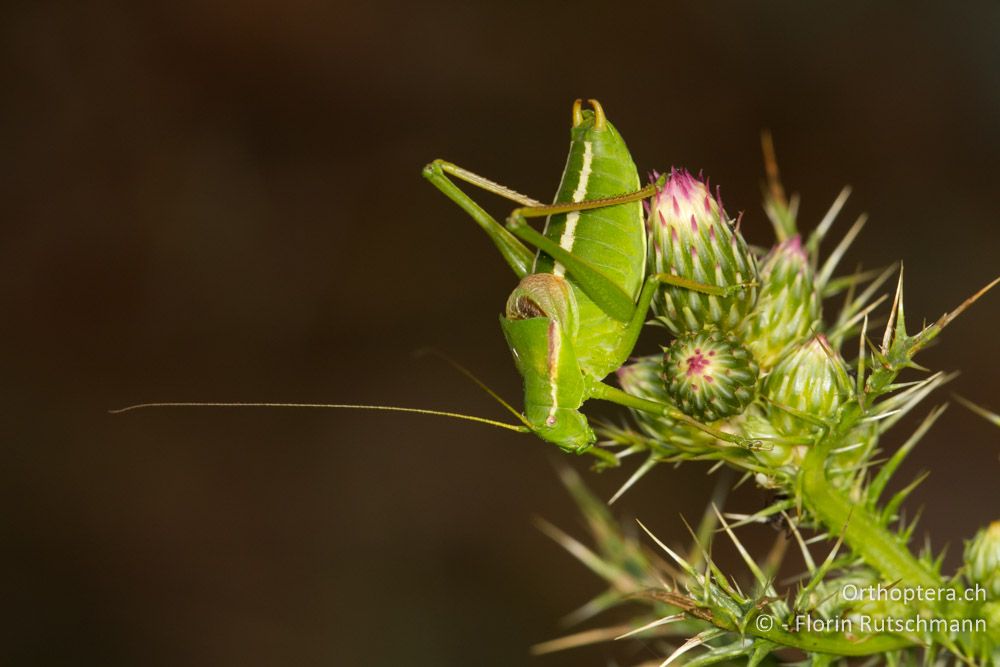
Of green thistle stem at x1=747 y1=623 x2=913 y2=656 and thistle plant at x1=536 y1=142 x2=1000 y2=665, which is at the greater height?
thistle plant at x1=536 y1=142 x2=1000 y2=665

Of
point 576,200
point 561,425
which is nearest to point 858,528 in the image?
point 561,425

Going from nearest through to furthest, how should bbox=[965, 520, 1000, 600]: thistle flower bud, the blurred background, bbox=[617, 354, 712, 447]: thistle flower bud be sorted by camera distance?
1. bbox=[965, 520, 1000, 600]: thistle flower bud
2. bbox=[617, 354, 712, 447]: thistle flower bud
3. the blurred background

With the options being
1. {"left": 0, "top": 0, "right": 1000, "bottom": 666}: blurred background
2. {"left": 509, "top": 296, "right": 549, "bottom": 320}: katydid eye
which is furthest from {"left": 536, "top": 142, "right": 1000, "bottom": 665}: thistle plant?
{"left": 0, "top": 0, "right": 1000, "bottom": 666}: blurred background

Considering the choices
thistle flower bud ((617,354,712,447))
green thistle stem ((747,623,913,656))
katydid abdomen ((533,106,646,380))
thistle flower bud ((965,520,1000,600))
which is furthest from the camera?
katydid abdomen ((533,106,646,380))

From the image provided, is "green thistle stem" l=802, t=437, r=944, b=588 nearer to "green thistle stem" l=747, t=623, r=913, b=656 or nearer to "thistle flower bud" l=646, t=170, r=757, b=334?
"green thistle stem" l=747, t=623, r=913, b=656

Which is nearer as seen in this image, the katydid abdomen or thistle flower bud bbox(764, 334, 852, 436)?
thistle flower bud bbox(764, 334, 852, 436)

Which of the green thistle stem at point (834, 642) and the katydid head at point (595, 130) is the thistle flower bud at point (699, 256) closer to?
the katydid head at point (595, 130)
